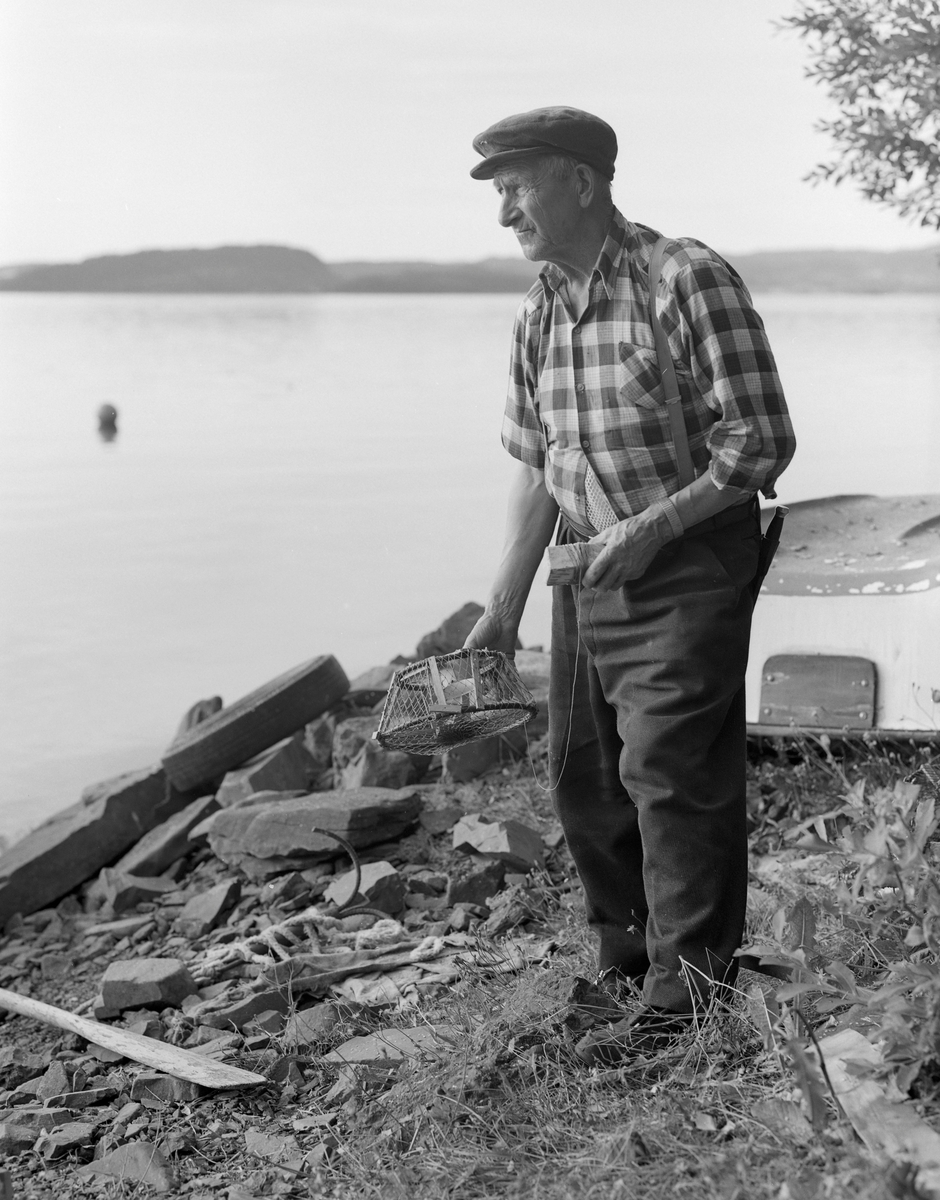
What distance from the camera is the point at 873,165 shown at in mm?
6918

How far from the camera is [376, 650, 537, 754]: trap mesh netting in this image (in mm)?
3350

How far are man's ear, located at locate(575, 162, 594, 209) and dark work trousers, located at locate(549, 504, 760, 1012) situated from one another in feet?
2.48

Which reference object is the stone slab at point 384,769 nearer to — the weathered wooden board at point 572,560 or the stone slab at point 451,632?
the stone slab at point 451,632

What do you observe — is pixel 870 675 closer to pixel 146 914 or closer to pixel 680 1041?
pixel 680 1041

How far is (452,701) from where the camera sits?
3361 mm

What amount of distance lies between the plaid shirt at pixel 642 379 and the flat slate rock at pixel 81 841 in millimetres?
4037

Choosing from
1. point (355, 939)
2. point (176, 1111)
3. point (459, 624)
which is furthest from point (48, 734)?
point (176, 1111)

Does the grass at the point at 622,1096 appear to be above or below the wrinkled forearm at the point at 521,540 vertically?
→ below

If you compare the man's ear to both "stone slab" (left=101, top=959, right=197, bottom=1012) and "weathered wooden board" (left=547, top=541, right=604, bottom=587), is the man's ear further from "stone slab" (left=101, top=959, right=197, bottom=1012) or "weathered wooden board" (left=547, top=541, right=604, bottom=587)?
"stone slab" (left=101, top=959, right=197, bottom=1012)

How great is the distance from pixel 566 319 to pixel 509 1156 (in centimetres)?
180

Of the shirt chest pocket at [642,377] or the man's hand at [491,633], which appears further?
the man's hand at [491,633]

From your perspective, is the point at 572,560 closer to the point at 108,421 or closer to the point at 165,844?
the point at 165,844

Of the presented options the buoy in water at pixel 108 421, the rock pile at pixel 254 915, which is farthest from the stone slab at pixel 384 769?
the buoy in water at pixel 108 421

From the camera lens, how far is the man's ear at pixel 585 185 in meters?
3.03
